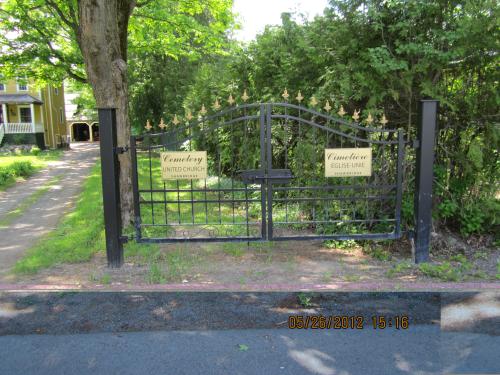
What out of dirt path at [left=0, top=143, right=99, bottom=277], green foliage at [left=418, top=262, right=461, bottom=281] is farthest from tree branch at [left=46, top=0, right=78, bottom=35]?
green foliage at [left=418, top=262, right=461, bottom=281]

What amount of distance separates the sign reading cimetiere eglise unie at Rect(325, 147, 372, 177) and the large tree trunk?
334 centimetres

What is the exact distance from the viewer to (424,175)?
5117 mm

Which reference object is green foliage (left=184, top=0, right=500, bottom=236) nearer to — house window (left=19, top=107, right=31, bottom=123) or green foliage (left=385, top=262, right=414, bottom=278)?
green foliage (left=385, top=262, right=414, bottom=278)

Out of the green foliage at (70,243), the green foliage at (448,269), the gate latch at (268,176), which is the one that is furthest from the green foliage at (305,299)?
the green foliage at (70,243)

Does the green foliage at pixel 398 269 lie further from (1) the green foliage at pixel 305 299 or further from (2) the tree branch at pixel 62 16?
(2) the tree branch at pixel 62 16

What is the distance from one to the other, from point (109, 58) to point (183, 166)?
2.31 metres

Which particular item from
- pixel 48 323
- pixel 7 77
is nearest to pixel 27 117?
pixel 7 77

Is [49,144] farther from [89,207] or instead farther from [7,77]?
[89,207]

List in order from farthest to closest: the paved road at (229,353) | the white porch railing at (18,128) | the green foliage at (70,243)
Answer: the white porch railing at (18,128), the green foliage at (70,243), the paved road at (229,353)

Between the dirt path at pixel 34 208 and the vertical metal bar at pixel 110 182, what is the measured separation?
140cm

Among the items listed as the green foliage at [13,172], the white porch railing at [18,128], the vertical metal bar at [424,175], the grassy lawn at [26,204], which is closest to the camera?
the vertical metal bar at [424,175]

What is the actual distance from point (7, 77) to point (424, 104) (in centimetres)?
1595

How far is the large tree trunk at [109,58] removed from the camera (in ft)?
19.4

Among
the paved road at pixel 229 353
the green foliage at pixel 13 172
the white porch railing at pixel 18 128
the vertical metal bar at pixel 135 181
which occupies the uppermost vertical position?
the white porch railing at pixel 18 128
